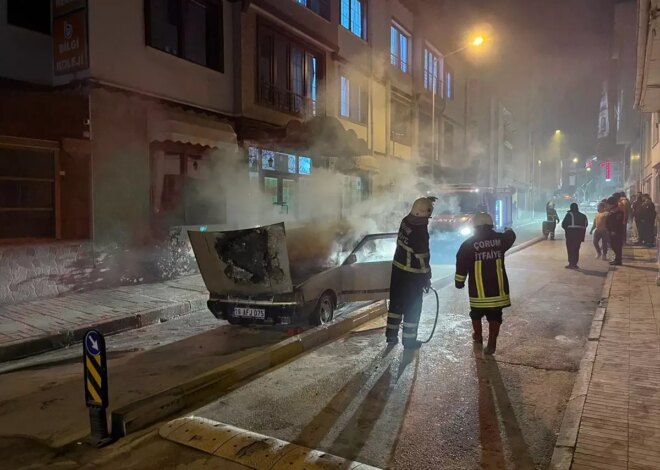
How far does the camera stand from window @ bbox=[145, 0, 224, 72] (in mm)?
11078

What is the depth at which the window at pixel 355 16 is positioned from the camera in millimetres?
17892

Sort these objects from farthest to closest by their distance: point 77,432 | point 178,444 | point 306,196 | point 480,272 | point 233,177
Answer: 1. point 306,196
2. point 233,177
3. point 480,272
4. point 77,432
5. point 178,444

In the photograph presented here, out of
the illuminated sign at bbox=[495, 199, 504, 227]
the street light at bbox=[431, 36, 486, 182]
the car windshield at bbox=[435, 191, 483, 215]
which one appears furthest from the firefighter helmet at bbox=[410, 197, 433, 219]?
the illuminated sign at bbox=[495, 199, 504, 227]

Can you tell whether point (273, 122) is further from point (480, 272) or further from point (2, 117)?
point (480, 272)

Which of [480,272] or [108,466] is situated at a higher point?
[480,272]

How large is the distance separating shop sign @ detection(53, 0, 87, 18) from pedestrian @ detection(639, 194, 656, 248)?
1609 cm

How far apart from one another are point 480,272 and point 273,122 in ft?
31.9

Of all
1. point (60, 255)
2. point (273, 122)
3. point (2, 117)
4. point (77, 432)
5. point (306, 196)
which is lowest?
point (77, 432)

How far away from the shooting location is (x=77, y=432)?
13.2 ft

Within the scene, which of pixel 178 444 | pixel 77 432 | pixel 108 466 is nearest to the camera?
pixel 108 466

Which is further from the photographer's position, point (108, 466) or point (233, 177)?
point (233, 177)

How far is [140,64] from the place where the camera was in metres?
10.5

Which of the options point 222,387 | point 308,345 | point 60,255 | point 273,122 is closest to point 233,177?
point 273,122

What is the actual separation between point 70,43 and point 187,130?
2.62 m
